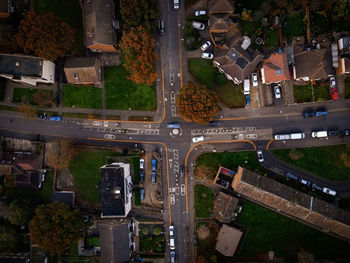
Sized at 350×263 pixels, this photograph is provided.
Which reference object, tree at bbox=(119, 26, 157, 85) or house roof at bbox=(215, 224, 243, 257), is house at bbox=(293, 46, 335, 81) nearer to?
tree at bbox=(119, 26, 157, 85)

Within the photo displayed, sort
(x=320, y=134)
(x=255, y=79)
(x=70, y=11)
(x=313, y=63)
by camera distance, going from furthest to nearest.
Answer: (x=70, y=11) → (x=255, y=79) → (x=320, y=134) → (x=313, y=63)

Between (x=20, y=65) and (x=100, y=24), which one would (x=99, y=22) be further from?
(x=20, y=65)

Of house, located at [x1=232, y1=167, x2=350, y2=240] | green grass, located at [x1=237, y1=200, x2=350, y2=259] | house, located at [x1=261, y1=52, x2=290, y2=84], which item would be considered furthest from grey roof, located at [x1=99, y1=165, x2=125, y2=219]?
house, located at [x1=261, y1=52, x2=290, y2=84]

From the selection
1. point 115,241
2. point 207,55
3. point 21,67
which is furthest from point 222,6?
point 115,241

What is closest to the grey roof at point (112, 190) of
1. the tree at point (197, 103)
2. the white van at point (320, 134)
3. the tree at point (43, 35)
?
the tree at point (197, 103)

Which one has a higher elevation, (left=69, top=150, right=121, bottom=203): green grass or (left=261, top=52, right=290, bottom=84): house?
(left=261, top=52, right=290, bottom=84): house
